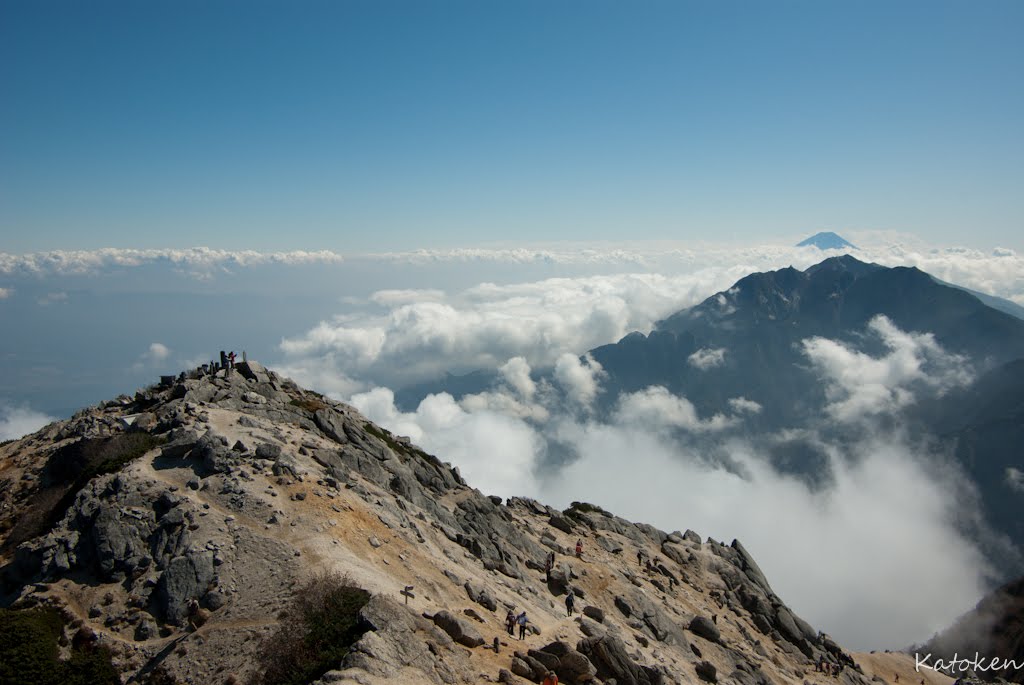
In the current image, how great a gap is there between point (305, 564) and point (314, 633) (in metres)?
5.84

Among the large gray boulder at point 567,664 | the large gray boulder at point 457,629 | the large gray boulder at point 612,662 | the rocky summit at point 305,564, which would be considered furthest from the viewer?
the large gray boulder at point 612,662

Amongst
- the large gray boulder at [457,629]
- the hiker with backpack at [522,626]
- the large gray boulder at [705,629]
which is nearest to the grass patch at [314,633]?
the large gray boulder at [457,629]

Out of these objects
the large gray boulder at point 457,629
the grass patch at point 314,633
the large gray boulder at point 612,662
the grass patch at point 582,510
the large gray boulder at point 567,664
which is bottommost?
the grass patch at point 582,510

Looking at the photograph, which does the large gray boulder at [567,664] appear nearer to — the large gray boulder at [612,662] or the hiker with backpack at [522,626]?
the hiker with backpack at [522,626]

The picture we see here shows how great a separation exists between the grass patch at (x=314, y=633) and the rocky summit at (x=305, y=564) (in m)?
0.35

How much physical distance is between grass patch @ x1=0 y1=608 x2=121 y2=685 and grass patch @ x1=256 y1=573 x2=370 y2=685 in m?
7.89

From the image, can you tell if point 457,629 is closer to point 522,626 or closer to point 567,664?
point 522,626

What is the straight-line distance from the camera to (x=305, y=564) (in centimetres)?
3241

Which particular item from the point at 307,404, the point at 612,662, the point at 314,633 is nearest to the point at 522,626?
the point at 612,662

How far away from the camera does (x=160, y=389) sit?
2534 inches

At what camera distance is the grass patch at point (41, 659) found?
84.1 feet

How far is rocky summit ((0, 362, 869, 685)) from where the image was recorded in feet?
93.9

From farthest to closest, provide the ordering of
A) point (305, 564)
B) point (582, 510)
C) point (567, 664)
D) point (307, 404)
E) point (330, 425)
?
point (582, 510), point (307, 404), point (330, 425), point (567, 664), point (305, 564)

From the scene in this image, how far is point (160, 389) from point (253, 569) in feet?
138
